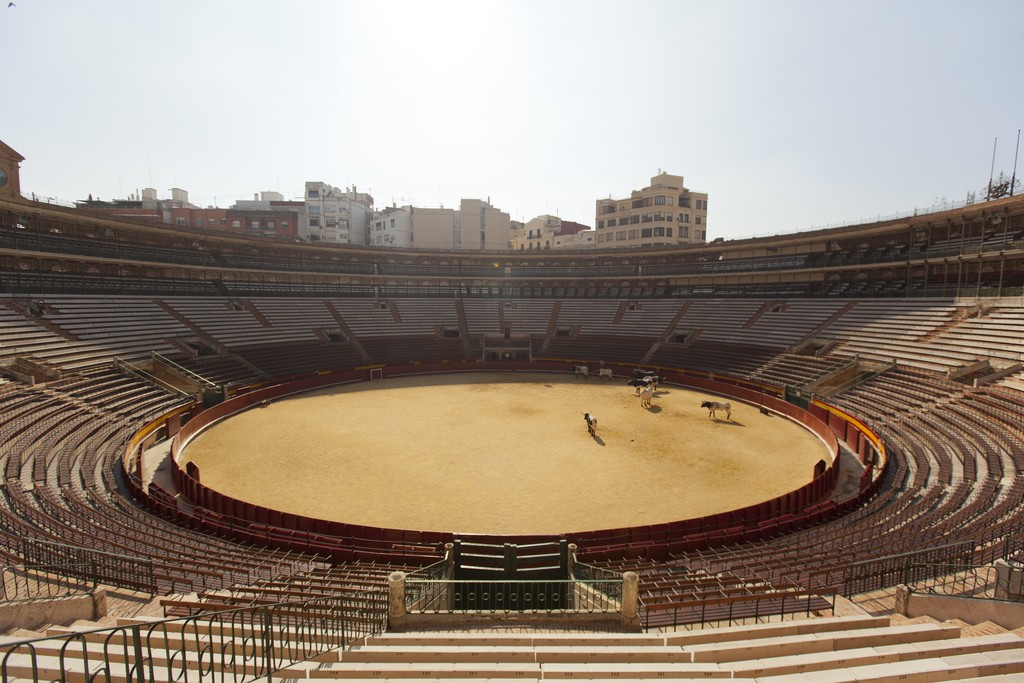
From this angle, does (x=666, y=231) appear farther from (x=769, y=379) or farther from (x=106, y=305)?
(x=106, y=305)

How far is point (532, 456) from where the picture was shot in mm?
23281

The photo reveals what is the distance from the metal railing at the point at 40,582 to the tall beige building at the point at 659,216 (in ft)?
216

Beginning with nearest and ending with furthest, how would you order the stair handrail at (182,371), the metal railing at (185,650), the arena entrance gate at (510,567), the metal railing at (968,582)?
the metal railing at (185,650), the metal railing at (968,582), the arena entrance gate at (510,567), the stair handrail at (182,371)

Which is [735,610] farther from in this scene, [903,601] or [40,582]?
[40,582]

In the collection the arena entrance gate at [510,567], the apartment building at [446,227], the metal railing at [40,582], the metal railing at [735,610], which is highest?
the apartment building at [446,227]

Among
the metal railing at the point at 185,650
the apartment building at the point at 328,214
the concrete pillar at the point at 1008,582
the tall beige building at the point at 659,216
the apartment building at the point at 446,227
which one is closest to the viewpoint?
the metal railing at the point at 185,650

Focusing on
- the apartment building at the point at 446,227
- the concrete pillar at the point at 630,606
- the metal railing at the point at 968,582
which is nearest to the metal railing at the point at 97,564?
the concrete pillar at the point at 630,606

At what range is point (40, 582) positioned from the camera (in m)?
10.1

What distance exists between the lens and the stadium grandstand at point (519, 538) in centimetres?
754

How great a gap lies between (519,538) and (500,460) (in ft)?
27.4

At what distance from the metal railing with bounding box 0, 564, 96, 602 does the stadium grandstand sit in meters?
0.14

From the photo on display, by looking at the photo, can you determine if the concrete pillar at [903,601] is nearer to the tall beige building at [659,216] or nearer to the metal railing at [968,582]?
the metal railing at [968,582]

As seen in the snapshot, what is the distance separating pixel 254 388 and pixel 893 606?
121 ft

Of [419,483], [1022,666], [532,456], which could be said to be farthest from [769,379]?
[1022,666]
